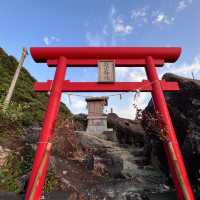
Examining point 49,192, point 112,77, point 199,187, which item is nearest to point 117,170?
point 49,192

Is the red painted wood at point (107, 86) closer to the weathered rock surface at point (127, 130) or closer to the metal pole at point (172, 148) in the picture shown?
the metal pole at point (172, 148)

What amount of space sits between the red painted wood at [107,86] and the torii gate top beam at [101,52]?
0.81m

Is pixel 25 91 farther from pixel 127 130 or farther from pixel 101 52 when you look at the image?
pixel 101 52

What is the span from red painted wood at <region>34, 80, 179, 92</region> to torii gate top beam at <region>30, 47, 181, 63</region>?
0.81 metres

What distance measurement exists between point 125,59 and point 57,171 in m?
4.05

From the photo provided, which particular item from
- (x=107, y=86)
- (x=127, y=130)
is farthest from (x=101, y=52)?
(x=127, y=130)

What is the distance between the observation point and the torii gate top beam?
5637 mm

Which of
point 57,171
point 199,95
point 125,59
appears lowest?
point 57,171

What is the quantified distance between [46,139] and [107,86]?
200 centimetres

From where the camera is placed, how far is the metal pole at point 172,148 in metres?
3.68

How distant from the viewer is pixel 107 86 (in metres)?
5.36

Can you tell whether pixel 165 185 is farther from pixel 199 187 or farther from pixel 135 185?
pixel 199 187

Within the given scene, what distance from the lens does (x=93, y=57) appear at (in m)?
5.70

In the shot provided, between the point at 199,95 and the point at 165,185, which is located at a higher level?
the point at 199,95
